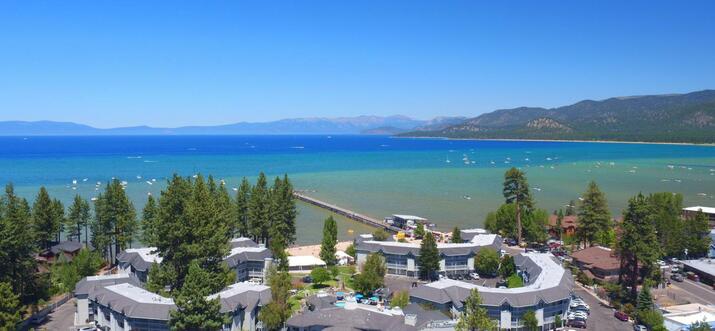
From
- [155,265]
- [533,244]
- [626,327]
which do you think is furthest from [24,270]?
[533,244]

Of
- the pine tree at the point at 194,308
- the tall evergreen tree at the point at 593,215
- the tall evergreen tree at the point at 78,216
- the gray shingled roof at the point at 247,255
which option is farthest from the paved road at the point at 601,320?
the tall evergreen tree at the point at 78,216

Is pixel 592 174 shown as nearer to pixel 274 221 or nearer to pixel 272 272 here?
pixel 274 221

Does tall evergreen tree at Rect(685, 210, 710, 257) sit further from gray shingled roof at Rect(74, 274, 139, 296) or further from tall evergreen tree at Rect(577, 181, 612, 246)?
gray shingled roof at Rect(74, 274, 139, 296)

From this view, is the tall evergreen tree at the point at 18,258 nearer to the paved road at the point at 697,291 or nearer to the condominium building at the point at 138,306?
the condominium building at the point at 138,306

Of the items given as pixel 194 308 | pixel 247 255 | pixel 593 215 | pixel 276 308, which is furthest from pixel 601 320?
pixel 247 255

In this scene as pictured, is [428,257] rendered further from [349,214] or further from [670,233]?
[349,214]

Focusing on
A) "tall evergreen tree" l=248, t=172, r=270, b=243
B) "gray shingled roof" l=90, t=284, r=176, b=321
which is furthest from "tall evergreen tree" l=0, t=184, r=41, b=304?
"tall evergreen tree" l=248, t=172, r=270, b=243
